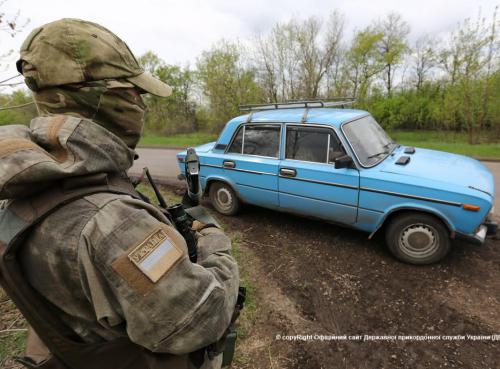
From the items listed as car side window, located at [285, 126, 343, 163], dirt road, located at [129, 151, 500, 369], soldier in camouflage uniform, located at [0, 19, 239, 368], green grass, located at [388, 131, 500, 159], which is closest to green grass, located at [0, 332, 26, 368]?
soldier in camouflage uniform, located at [0, 19, 239, 368]

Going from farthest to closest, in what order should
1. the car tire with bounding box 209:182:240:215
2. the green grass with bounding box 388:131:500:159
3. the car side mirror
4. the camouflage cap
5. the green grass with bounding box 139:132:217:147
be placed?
1. the green grass with bounding box 139:132:217:147
2. the green grass with bounding box 388:131:500:159
3. the car tire with bounding box 209:182:240:215
4. the car side mirror
5. the camouflage cap

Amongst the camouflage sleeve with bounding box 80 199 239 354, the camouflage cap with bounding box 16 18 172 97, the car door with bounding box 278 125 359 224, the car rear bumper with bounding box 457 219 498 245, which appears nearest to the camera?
the camouflage sleeve with bounding box 80 199 239 354

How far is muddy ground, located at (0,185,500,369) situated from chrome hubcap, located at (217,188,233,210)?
3.31ft

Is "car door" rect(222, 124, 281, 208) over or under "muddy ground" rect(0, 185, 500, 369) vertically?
over

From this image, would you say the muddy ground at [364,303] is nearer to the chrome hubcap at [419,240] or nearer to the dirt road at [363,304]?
the dirt road at [363,304]

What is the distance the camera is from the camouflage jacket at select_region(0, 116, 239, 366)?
0.82 meters

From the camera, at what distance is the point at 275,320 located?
8.55 ft

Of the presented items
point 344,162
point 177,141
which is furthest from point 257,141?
point 177,141

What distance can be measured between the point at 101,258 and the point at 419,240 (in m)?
3.53

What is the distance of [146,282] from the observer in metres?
0.83

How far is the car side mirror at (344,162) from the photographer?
11.0ft

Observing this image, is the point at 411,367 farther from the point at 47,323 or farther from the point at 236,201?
the point at 236,201

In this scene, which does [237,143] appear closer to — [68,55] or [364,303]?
[364,303]

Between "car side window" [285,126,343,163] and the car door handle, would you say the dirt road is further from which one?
"car side window" [285,126,343,163]
